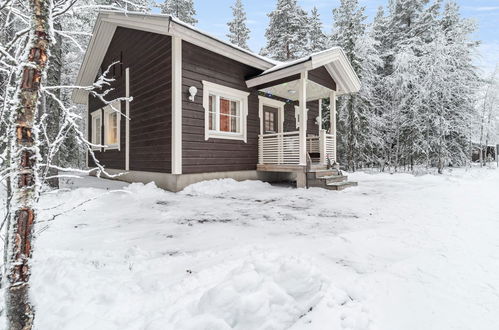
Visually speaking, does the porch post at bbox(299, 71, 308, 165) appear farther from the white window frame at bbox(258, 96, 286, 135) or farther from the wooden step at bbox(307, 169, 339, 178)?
the white window frame at bbox(258, 96, 286, 135)

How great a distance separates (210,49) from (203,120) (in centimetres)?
203

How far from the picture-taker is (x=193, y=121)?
22.4ft

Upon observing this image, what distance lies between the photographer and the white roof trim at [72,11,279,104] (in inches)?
244

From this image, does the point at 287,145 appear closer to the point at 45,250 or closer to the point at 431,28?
the point at 45,250

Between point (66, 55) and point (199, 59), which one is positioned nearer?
point (199, 59)

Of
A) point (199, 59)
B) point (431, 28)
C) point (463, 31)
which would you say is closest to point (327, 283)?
point (199, 59)

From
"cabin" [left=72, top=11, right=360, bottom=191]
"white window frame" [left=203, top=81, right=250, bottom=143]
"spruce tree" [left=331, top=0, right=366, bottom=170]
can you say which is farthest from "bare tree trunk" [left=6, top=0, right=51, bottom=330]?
"spruce tree" [left=331, top=0, right=366, bottom=170]

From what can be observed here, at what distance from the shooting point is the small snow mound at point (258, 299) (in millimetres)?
1529

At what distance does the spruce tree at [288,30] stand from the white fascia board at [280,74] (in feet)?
49.0

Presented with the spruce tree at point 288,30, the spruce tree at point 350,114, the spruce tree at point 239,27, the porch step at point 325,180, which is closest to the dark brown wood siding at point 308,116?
the porch step at point 325,180

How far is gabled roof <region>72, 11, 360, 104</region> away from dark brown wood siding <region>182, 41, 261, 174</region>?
29 centimetres

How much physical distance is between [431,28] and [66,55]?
80.0ft

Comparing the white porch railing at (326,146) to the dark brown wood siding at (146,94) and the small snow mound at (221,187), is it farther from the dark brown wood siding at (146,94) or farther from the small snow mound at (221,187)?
the dark brown wood siding at (146,94)

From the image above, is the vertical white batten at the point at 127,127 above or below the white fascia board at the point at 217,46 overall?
below
